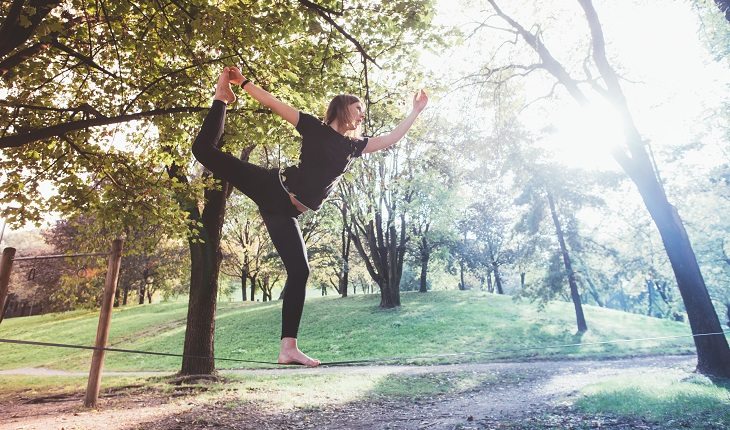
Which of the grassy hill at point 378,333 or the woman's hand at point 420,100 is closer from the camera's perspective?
the woman's hand at point 420,100

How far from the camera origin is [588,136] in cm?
1240

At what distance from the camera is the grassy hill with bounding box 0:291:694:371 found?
54.9ft

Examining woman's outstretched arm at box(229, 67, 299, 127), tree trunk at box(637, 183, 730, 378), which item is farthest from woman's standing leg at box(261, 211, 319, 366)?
tree trunk at box(637, 183, 730, 378)

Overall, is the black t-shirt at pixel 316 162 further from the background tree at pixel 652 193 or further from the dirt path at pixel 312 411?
the background tree at pixel 652 193

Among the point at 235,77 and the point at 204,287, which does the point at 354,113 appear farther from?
the point at 204,287

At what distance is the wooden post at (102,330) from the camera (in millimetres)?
8156

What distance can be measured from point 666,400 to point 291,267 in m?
8.36

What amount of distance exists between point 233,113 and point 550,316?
20994mm

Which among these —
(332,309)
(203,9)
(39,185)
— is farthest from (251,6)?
(332,309)

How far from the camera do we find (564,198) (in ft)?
64.9

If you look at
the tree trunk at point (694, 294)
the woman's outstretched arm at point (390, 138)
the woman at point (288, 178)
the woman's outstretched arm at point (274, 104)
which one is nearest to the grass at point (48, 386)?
the woman at point (288, 178)

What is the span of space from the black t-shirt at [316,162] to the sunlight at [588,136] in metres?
9.57

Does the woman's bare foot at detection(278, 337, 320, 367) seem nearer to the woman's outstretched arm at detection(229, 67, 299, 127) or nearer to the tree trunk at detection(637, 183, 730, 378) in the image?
the woman's outstretched arm at detection(229, 67, 299, 127)

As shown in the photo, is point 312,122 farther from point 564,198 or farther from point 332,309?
point 332,309
